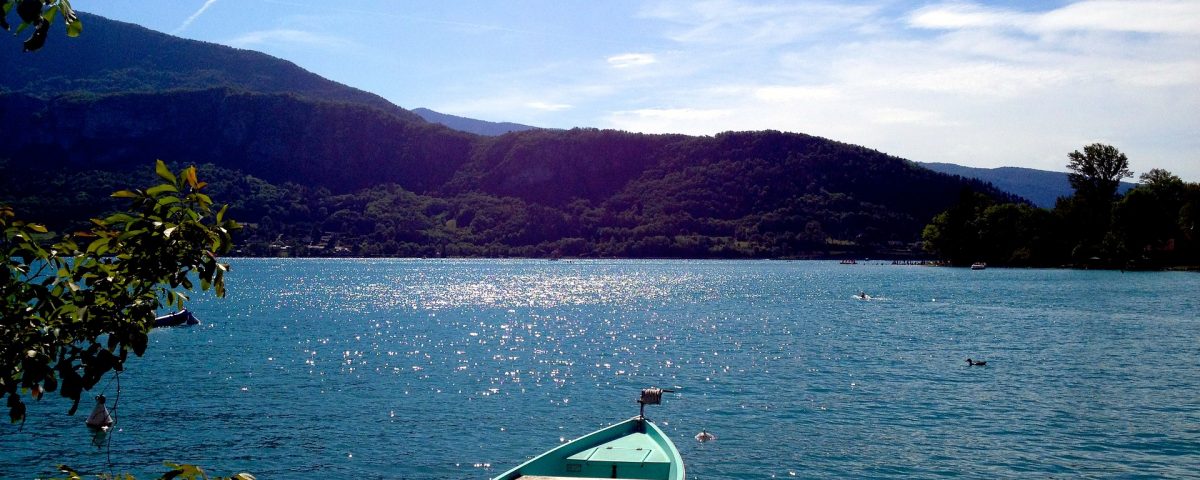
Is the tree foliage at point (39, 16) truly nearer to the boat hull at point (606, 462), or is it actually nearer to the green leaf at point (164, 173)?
the green leaf at point (164, 173)

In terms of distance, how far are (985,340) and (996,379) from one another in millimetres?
20078

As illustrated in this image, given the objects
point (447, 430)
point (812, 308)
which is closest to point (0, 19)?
point (447, 430)

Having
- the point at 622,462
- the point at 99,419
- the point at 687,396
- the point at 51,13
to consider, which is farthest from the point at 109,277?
the point at 687,396

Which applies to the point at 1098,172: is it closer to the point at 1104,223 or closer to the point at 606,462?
the point at 1104,223

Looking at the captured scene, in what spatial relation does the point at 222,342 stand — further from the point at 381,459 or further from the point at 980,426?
the point at 980,426

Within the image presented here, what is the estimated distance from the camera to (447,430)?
110ft

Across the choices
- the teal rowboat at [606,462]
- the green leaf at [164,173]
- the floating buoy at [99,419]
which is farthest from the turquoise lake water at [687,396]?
the green leaf at [164,173]

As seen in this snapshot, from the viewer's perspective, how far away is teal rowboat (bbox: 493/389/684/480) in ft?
71.2

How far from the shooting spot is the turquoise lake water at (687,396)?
28797 millimetres

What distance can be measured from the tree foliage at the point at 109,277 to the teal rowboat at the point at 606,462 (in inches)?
600

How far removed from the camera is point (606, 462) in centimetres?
2241

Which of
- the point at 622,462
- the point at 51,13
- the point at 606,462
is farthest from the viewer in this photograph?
the point at 606,462

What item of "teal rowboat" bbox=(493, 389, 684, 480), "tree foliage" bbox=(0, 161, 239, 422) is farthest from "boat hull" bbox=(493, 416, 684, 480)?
"tree foliage" bbox=(0, 161, 239, 422)

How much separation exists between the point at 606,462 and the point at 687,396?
18.4 metres
